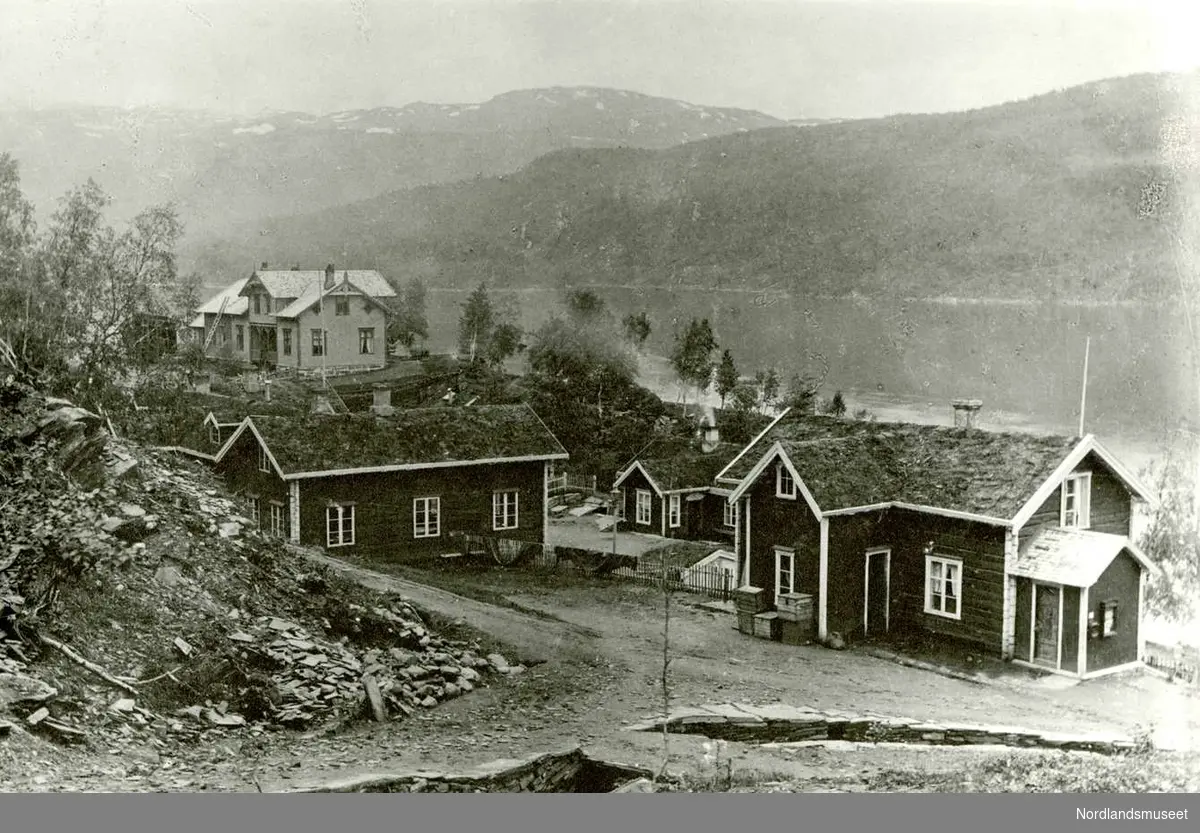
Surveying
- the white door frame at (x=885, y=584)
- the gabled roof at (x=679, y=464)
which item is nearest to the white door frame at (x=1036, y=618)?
the white door frame at (x=885, y=584)

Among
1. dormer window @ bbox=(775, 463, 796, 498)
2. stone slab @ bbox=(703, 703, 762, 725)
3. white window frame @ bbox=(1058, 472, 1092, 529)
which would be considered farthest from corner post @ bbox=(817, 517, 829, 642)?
white window frame @ bbox=(1058, 472, 1092, 529)

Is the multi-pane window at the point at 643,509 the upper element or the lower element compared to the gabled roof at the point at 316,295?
lower

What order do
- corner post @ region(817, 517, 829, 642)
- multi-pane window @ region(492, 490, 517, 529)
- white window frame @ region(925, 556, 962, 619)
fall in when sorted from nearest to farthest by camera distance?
white window frame @ region(925, 556, 962, 619) < corner post @ region(817, 517, 829, 642) < multi-pane window @ region(492, 490, 517, 529)

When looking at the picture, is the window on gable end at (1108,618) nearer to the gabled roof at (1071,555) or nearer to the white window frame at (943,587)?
the gabled roof at (1071,555)

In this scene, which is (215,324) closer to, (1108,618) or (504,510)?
(504,510)

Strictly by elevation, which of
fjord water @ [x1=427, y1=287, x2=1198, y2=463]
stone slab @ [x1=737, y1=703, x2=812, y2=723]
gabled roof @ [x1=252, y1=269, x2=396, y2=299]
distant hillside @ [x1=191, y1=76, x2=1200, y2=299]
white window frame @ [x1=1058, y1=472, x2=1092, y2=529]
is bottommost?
stone slab @ [x1=737, y1=703, x2=812, y2=723]

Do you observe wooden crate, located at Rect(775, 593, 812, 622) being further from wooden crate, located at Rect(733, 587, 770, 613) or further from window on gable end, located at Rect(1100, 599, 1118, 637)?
window on gable end, located at Rect(1100, 599, 1118, 637)
